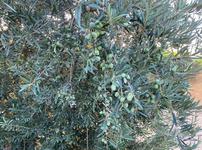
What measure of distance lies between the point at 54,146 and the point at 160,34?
22.0 inches

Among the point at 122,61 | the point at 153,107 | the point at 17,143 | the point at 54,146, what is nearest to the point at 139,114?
the point at 153,107

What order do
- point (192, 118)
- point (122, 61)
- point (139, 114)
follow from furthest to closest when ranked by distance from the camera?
point (192, 118), point (139, 114), point (122, 61)

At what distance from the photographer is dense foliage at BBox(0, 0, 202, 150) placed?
1.10 m

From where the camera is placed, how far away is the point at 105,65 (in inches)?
43.6

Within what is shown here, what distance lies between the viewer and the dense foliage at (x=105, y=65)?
1104 millimetres

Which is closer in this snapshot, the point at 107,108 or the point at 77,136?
the point at 107,108

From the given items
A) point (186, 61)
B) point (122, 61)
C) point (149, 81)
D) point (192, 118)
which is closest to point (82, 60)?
point (122, 61)

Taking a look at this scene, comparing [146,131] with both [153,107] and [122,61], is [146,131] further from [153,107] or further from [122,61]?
[122,61]

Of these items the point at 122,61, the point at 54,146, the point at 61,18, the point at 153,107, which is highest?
the point at 61,18

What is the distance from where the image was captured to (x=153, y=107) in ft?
3.90

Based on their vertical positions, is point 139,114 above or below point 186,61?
below

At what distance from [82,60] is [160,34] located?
254 mm

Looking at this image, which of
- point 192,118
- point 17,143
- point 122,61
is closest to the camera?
point 122,61

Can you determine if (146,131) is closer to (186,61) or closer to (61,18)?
(186,61)
